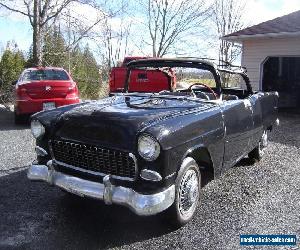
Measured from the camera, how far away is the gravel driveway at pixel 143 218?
348 centimetres

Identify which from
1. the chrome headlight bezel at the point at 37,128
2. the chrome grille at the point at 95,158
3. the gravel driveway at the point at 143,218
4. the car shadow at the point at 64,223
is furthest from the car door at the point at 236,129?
the chrome headlight bezel at the point at 37,128

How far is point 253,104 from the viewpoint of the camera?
5324 mm

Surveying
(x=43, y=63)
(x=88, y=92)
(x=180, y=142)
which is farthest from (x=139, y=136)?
(x=88, y=92)

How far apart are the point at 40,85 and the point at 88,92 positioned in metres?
10.9

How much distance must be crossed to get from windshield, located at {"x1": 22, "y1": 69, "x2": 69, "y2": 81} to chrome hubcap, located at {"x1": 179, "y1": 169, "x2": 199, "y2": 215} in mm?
6489

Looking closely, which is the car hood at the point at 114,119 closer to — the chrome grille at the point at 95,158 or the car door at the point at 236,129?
the chrome grille at the point at 95,158

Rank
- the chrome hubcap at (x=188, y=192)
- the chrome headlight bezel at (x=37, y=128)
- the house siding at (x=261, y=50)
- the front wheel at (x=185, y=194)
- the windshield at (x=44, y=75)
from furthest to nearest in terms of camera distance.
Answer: the house siding at (x=261, y=50) < the windshield at (x=44, y=75) < the chrome headlight bezel at (x=37, y=128) < the chrome hubcap at (x=188, y=192) < the front wheel at (x=185, y=194)

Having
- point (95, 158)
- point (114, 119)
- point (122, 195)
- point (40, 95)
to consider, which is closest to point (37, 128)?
point (95, 158)

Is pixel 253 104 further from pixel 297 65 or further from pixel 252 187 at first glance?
pixel 297 65

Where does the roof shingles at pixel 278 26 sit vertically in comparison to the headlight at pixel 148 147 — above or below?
above

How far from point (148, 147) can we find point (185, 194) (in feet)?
2.50

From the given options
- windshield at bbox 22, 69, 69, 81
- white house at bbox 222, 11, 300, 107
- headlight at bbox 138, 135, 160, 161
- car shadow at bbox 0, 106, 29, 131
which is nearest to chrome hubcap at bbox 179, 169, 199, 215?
headlight at bbox 138, 135, 160, 161

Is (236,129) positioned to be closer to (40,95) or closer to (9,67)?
(40,95)

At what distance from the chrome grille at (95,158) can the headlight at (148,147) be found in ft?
0.40
